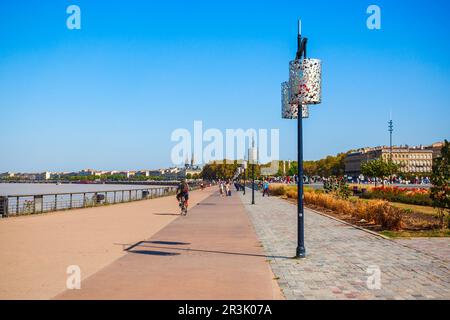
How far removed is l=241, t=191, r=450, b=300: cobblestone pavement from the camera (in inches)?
277

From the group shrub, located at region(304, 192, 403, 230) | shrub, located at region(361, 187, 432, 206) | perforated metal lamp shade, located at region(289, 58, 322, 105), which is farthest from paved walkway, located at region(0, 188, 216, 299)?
shrub, located at region(361, 187, 432, 206)

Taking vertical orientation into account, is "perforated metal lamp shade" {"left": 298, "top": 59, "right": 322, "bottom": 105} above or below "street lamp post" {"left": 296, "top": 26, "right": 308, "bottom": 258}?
above

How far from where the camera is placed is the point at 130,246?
11844 millimetres

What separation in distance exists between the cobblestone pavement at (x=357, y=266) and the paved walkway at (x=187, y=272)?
1.46 ft

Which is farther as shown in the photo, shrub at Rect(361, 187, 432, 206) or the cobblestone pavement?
shrub at Rect(361, 187, 432, 206)

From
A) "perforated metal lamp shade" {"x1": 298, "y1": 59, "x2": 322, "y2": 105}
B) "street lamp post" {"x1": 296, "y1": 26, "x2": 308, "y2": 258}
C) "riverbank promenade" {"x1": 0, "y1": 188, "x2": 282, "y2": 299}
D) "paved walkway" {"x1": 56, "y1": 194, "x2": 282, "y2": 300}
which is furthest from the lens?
"perforated metal lamp shade" {"x1": 298, "y1": 59, "x2": 322, "y2": 105}

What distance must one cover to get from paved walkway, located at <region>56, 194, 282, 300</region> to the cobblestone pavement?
1.46 feet

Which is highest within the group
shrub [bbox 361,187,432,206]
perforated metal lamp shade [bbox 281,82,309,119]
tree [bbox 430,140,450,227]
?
perforated metal lamp shade [bbox 281,82,309,119]

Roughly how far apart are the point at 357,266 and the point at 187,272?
336 centimetres

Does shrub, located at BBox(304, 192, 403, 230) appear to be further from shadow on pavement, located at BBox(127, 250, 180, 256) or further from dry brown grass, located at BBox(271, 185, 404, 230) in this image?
shadow on pavement, located at BBox(127, 250, 180, 256)

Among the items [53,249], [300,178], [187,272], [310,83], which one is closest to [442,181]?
[300,178]
